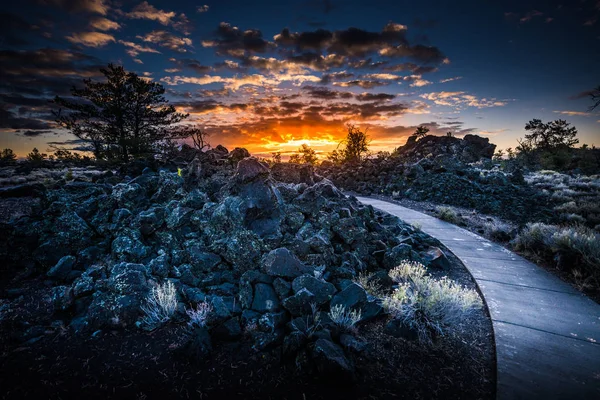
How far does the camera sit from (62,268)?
18.9 ft

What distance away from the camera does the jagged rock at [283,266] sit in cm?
518

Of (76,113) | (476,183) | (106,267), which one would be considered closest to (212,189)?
(106,267)

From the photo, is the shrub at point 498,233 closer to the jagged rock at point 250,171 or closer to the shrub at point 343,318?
the shrub at point 343,318

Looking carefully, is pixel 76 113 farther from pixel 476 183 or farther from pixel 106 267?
pixel 476 183

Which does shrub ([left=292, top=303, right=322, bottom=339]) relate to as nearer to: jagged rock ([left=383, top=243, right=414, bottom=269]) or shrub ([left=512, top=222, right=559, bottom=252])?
jagged rock ([left=383, top=243, right=414, bottom=269])

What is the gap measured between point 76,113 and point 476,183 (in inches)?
1193

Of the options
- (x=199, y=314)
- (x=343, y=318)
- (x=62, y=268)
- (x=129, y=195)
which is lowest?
(x=62, y=268)

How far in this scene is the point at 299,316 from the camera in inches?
176

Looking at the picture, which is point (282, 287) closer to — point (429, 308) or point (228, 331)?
point (228, 331)

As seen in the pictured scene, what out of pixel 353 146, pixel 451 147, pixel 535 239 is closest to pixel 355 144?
pixel 353 146

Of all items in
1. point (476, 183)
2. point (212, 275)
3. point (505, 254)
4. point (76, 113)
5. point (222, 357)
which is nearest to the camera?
point (222, 357)

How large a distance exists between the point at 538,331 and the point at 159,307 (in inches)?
256

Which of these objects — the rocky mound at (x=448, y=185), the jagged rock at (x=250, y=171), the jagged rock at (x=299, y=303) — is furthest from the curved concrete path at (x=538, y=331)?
the rocky mound at (x=448, y=185)

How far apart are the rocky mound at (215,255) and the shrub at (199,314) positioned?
10 centimetres
